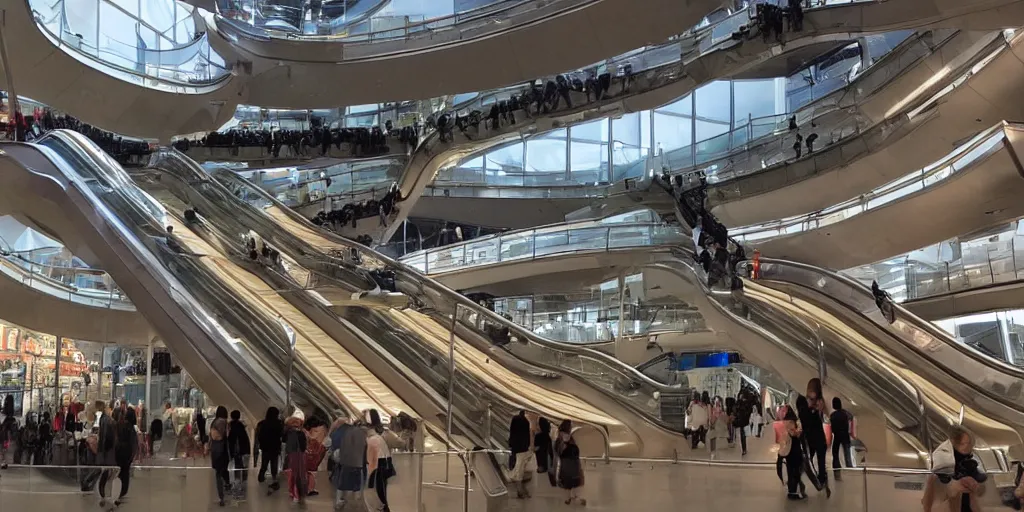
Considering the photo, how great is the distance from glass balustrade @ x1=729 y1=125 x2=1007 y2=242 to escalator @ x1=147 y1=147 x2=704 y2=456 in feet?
20.3

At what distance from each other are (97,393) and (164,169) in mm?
5944

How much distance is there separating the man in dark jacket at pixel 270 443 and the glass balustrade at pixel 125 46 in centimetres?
1330

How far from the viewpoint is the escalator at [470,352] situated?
11.7m

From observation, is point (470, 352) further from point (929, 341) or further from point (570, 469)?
point (929, 341)

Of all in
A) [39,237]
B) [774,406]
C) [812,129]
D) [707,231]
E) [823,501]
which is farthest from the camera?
[39,237]

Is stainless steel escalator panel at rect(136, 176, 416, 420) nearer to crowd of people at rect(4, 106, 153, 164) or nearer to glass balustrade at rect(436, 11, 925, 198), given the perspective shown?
crowd of people at rect(4, 106, 153, 164)

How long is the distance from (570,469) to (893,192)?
37.2 feet

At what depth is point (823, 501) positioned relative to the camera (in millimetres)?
7430

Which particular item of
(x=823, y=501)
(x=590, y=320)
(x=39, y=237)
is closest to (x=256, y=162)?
(x=39, y=237)

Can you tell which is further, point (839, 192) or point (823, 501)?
point (839, 192)

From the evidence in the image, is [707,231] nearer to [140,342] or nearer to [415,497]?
[140,342]

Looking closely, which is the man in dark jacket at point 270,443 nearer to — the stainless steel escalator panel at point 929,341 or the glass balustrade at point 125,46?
the stainless steel escalator panel at point 929,341

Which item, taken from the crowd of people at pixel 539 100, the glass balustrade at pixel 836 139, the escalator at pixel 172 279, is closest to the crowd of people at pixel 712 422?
the escalator at pixel 172 279

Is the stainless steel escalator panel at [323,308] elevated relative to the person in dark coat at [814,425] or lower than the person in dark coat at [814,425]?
elevated
